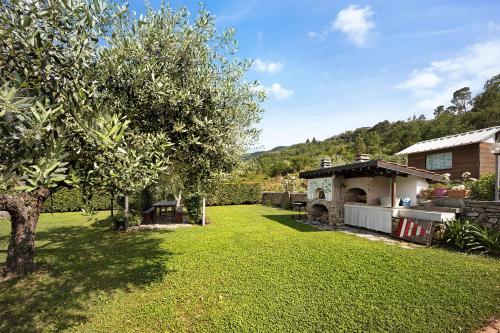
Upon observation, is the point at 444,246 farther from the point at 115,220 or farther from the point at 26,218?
the point at 115,220

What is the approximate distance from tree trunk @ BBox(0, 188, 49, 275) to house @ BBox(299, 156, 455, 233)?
13.0m

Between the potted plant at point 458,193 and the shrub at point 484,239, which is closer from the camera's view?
the shrub at point 484,239

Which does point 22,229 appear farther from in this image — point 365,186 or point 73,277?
point 365,186

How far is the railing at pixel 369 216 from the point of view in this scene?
12070 mm

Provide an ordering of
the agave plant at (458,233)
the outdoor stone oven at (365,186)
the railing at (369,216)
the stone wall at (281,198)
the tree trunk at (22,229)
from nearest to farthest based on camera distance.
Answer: the tree trunk at (22,229) < the agave plant at (458,233) < the railing at (369,216) < the outdoor stone oven at (365,186) < the stone wall at (281,198)

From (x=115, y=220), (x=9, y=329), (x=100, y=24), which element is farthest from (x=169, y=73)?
(x=115, y=220)

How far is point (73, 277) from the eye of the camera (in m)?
7.17

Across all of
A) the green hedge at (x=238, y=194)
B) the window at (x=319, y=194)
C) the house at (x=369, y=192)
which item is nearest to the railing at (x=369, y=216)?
the house at (x=369, y=192)

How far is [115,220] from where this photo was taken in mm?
13727

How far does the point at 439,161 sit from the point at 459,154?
1.87 meters

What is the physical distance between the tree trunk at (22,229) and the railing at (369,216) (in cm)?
1366

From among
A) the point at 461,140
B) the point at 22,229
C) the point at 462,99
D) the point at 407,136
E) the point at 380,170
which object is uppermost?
the point at 462,99

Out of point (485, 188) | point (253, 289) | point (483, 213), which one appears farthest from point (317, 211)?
point (253, 289)

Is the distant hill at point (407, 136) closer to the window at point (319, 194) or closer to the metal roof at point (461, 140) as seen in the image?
the metal roof at point (461, 140)
